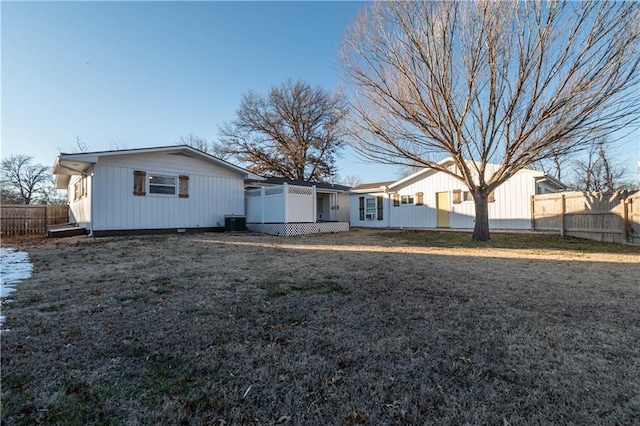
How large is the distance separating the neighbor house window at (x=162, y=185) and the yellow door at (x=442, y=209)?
1362cm

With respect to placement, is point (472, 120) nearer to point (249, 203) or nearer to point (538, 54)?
point (538, 54)

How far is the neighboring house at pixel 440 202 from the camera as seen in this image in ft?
47.6

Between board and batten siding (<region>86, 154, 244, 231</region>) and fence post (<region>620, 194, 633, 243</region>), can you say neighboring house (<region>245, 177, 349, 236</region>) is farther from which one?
fence post (<region>620, 194, 633, 243</region>)

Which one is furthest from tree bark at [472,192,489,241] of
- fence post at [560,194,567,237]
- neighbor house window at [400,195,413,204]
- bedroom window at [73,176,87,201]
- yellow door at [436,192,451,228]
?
bedroom window at [73,176,87,201]

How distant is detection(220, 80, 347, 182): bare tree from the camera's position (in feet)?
87.3

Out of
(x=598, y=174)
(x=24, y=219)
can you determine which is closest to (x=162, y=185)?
(x=24, y=219)

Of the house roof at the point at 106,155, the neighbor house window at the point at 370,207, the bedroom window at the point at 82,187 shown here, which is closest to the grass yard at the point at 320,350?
the house roof at the point at 106,155

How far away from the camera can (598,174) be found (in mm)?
28547

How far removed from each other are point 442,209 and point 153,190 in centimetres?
1444

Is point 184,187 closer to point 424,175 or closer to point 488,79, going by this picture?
point 488,79

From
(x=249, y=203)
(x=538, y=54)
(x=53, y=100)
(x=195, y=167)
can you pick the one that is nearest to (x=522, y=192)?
(x=538, y=54)

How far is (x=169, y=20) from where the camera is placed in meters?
9.59

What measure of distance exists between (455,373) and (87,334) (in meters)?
2.93

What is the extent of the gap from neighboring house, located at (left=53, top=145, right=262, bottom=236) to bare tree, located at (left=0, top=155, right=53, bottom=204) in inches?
920
